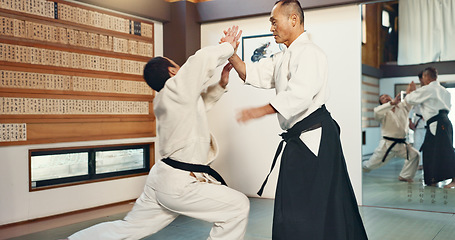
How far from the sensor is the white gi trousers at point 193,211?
7.71 ft

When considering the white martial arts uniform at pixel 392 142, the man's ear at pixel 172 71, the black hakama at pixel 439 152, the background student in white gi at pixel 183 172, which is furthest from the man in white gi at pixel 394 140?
the man's ear at pixel 172 71

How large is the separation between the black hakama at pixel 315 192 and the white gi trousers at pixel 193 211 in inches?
9.6

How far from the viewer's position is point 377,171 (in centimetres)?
450

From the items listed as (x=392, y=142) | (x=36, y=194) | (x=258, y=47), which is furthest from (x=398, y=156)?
(x=36, y=194)

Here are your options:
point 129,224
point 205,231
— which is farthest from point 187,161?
point 205,231

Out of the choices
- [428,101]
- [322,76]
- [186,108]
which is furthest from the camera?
[428,101]

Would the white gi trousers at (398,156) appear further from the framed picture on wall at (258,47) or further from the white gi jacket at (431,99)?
the framed picture on wall at (258,47)

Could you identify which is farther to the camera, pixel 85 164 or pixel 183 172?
pixel 85 164

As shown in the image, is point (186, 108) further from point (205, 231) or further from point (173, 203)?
point (205, 231)

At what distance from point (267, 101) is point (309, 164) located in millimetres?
2772

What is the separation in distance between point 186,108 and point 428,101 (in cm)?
275

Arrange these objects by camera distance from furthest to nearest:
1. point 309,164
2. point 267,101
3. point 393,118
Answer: point 267,101 < point 393,118 < point 309,164

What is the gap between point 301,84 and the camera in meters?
2.07

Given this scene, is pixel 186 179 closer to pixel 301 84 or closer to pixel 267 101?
pixel 301 84
